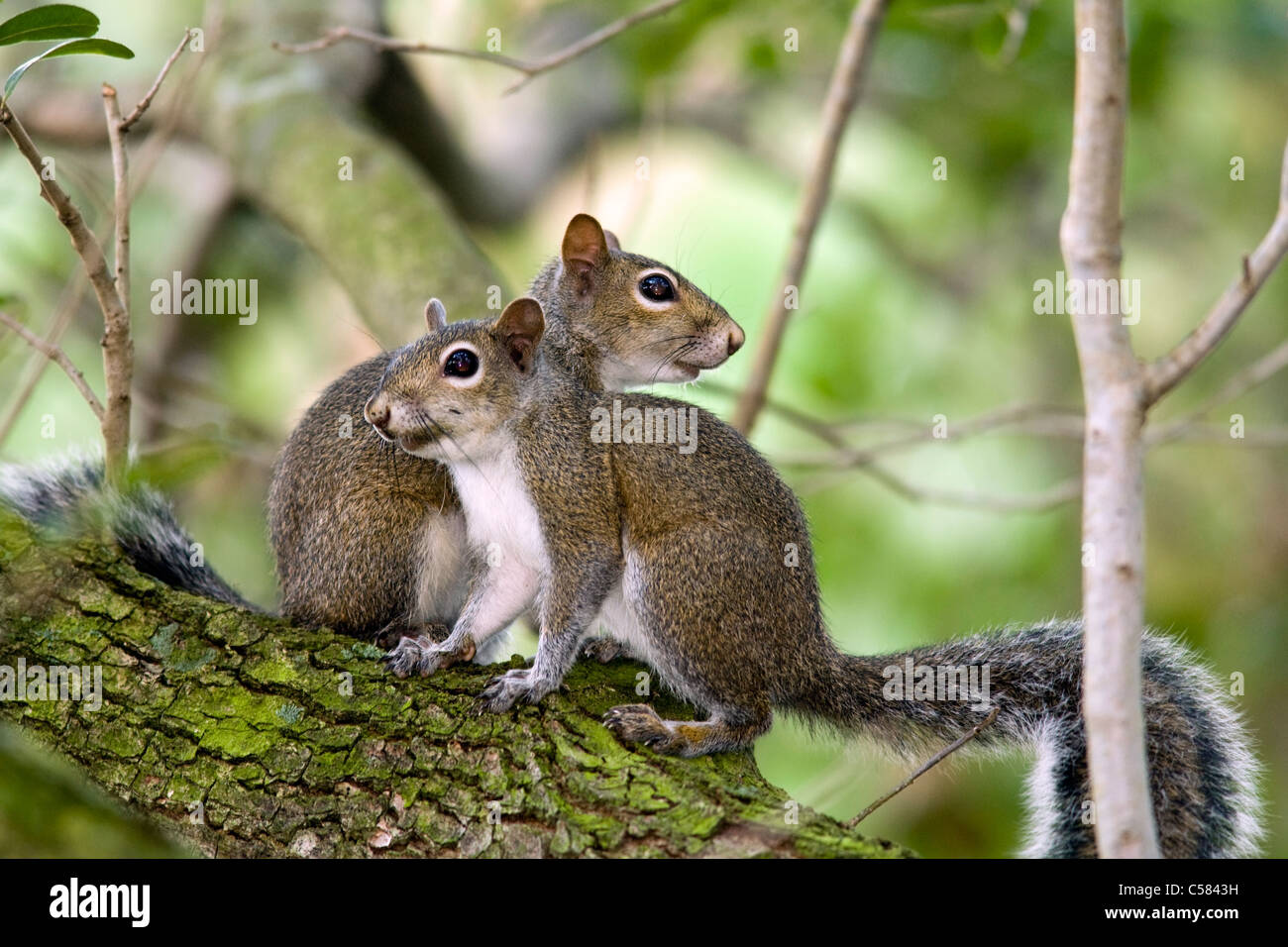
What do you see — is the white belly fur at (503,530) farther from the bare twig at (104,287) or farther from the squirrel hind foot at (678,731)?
the bare twig at (104,287)

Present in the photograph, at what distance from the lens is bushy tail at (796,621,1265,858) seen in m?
3.16

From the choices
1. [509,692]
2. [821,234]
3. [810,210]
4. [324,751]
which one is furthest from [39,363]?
[821,234]

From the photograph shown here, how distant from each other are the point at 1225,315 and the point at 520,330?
7.79 ft

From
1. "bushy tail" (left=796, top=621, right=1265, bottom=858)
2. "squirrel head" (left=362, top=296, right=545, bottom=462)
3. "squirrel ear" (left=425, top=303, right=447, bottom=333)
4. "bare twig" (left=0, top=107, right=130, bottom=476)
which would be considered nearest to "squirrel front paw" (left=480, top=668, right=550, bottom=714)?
"squirrel head" (left=362, top=296, right=545, bottom=462)

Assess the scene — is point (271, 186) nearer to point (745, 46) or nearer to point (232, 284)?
point (232, 284)

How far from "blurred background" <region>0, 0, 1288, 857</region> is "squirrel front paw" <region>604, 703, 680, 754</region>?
5.95 feet

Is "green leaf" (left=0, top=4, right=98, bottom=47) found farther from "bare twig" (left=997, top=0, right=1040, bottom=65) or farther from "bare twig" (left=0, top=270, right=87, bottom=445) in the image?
"bare twig" (left=997, top=0, right=1040, bottom=65)

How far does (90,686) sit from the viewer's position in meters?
3.17

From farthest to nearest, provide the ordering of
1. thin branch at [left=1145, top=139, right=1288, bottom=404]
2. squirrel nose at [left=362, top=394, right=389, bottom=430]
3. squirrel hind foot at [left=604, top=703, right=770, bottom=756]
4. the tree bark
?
squirrel nose at [left=362, top=394, right=389, bottom=430] → squirrel hind foot at [left=604, top=703, right=770, bottom=756] → the tree bark → thin branch at [left=1145, top=139, right=1288, bottom=404]

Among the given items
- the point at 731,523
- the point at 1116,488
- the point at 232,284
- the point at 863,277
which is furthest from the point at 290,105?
the point at 1116,488

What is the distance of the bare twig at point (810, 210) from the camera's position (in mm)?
4855

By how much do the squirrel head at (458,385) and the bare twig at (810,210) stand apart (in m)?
1.20

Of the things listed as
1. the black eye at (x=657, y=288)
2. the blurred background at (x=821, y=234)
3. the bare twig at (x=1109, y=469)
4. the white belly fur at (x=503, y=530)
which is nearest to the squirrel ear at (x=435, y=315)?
the white belly fur at (x=503, y=530)
